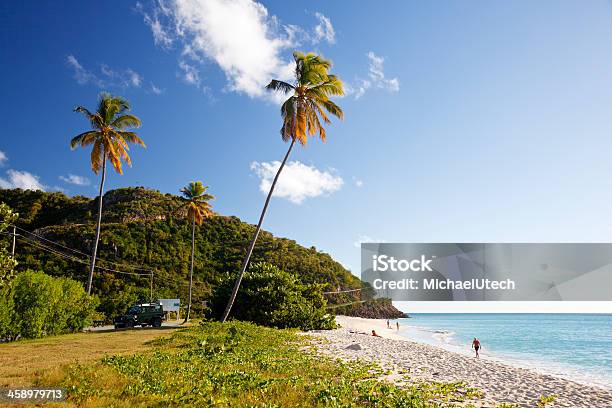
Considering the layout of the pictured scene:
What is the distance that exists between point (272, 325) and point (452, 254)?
57.2 m

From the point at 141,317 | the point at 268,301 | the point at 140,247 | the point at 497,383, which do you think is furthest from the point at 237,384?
→ the point at 140,247

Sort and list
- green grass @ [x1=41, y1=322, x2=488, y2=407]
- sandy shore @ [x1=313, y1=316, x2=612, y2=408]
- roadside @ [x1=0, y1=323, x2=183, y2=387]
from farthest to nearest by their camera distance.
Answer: sandy shore @ [x1=313, y1=316, x2=612, y2=408] < roadside @ [x1=0, y1=323, x2=183, y2=387] < green grass @ [x1=41, y1=322, x2=488, y2=407]

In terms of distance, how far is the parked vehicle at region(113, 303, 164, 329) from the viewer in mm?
28969

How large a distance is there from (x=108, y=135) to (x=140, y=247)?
2996 cm

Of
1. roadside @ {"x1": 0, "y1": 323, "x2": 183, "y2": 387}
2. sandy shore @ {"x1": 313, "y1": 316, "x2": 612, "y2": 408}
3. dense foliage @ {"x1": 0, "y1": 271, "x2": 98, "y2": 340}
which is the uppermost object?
dense foliage @ {"x1": 0, "y1": 271, "x2": 98, "y2": 340}

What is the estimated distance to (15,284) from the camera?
20078mm

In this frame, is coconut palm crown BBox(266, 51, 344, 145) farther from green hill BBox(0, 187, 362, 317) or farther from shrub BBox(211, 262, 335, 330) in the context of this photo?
green hill BBox(0, 187, 362, 317)

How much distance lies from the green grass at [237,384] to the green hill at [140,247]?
101 feet

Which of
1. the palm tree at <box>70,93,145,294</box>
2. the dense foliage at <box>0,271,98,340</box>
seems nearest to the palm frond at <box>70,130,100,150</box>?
the palm tree at <box>70,93,145,294</box>

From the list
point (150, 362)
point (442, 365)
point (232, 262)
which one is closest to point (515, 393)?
point (442, 365)

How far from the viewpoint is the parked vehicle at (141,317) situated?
29.0 metres

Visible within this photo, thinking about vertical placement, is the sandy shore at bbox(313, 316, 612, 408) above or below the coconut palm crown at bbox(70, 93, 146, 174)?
below

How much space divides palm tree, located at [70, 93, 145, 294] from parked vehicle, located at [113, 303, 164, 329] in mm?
4377

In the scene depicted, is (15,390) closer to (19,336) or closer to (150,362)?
(150,362)
